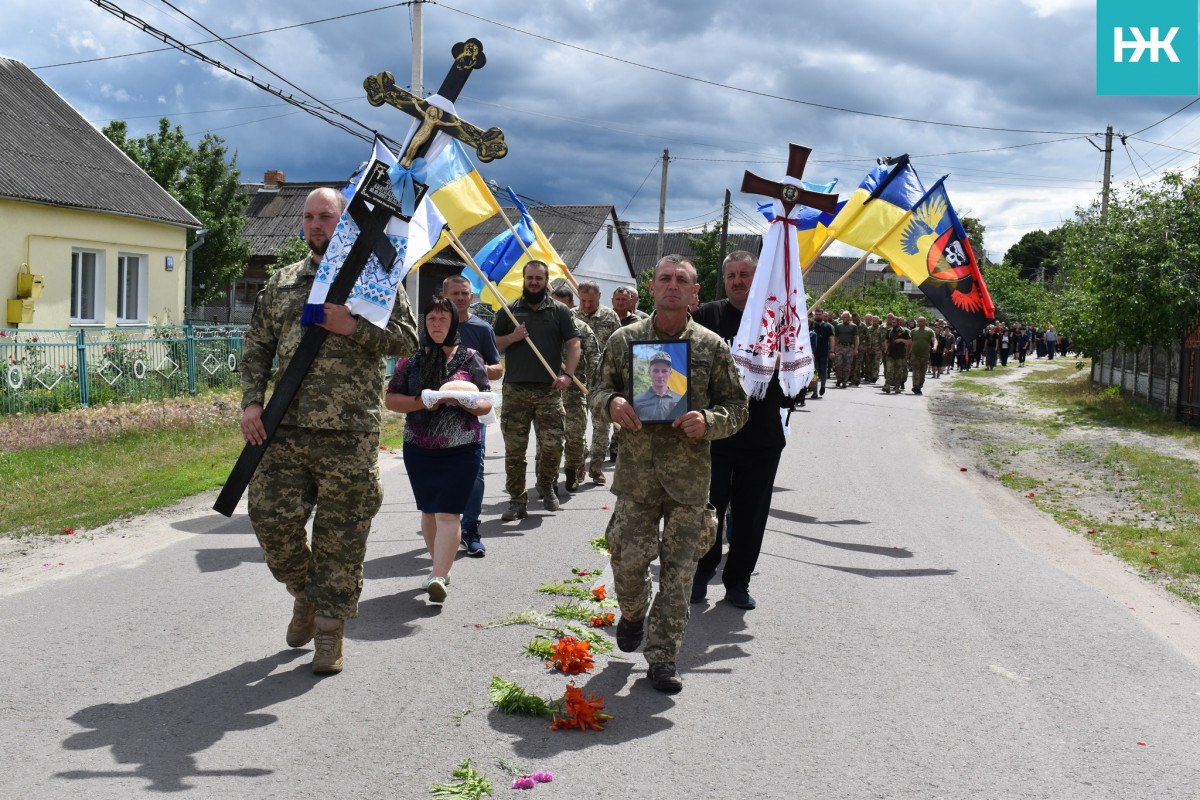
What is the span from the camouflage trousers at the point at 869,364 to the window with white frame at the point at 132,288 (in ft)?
62.2

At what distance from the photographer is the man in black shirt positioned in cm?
593

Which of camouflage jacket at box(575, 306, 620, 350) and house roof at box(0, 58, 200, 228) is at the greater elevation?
house roof at box(0, 58, 200, 228)

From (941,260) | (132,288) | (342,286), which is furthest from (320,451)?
(132,288)

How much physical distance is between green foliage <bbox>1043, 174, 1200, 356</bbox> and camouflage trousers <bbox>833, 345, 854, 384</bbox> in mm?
6853

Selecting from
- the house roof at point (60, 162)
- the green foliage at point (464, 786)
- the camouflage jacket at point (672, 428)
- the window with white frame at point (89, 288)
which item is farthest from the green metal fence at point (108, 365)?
the green foliage at point (464, 786)

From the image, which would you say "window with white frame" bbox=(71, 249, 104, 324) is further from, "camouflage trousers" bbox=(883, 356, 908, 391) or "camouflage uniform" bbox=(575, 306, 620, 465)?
"camouflage trousers" bbox=(883, 356, 908, 391)

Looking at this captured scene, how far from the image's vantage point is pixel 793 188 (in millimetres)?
5918

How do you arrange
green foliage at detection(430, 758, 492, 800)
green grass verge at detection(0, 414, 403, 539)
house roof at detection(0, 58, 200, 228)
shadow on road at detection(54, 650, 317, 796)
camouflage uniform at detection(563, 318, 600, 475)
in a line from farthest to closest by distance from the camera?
house roof at detection(0, 58, 200, 228), camouflage uniform at detection(563, 318, 600, 475), green grass verge at detection(0, 414, 403, 539), shadow on road at detection(54, 650, 317, 796), green foliage at detection(430, 758, 492, 800)

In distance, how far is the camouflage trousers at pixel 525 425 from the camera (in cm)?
838

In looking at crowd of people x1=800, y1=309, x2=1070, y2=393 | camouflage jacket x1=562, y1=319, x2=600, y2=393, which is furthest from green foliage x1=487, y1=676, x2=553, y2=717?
crowd of people x1=800, y1=309, x2=1070, y2=393

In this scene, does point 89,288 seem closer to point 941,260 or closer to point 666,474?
point 941,260

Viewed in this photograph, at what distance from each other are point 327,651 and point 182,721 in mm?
740

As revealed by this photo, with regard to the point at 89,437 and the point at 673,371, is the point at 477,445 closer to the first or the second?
the point at 673,371

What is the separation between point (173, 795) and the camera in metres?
3.45
